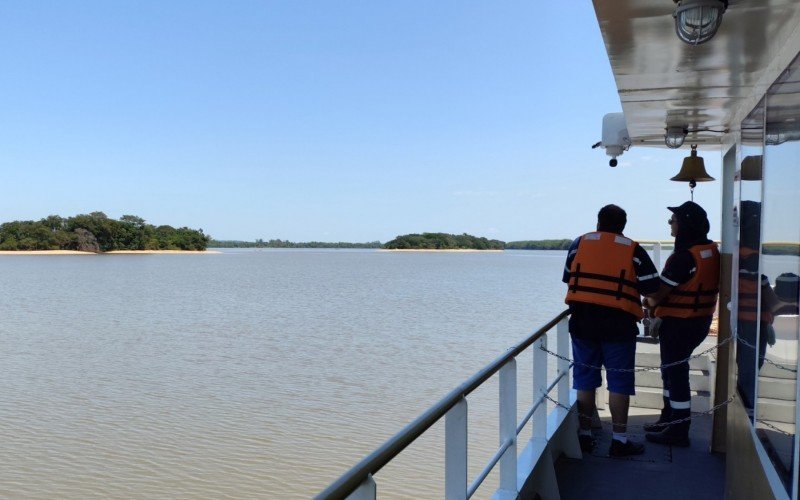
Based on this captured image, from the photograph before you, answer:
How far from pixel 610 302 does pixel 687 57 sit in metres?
1.44

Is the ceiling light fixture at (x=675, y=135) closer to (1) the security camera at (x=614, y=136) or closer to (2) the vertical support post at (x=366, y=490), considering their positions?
(1) the security camera at (x=614, y=136)

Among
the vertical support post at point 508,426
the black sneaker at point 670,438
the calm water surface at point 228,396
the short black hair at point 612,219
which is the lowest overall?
the calm water surface at point 228,396

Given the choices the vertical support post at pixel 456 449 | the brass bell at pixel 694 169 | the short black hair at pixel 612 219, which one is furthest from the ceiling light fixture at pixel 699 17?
the brass bell at pixel 694 169

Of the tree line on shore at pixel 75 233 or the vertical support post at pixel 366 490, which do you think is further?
the tree line on shore at pixel 75 233

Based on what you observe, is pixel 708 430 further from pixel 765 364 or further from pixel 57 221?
pixel 57 221

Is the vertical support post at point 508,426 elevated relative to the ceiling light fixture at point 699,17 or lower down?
lower down

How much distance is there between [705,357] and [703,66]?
4007 mm

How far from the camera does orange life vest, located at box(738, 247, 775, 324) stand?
2.48 m

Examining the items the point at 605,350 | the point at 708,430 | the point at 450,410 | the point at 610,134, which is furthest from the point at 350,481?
the point at 610,134

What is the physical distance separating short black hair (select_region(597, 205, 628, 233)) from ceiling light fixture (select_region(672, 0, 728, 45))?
162cm

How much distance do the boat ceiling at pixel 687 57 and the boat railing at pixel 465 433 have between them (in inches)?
52.8

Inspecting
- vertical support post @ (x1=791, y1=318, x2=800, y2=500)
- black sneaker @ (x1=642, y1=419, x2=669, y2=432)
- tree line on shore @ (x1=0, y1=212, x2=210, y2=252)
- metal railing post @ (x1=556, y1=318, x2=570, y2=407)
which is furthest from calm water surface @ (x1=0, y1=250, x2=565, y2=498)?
tree line on shore @ (x1=0, y1=212, x2=210, y2=252)

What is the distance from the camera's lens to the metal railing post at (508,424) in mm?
2783

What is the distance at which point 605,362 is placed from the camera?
157 inches
